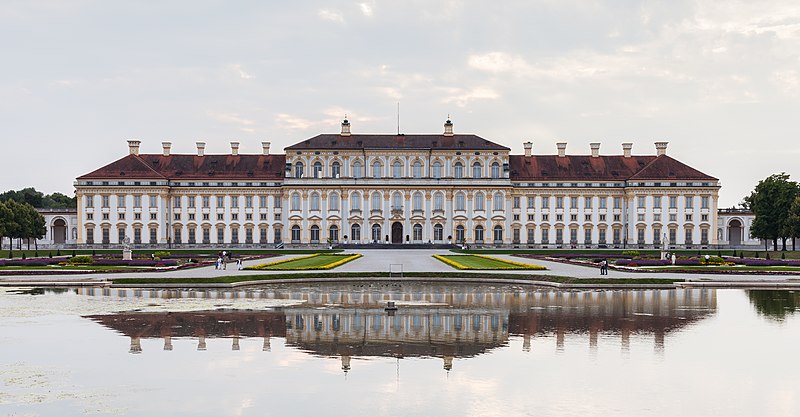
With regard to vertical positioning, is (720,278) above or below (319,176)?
below

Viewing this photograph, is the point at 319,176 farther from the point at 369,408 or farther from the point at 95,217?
the point at 369,408

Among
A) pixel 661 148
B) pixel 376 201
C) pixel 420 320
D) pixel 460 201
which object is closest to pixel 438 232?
pixel 460 201

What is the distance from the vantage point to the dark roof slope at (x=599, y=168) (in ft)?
269

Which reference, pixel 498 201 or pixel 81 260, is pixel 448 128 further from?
pixel 81 260

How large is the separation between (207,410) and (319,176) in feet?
237

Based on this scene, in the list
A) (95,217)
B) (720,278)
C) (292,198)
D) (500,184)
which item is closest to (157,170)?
(95,217)

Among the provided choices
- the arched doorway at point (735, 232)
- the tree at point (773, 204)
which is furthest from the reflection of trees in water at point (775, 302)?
the arched doorway at point (735, 232)

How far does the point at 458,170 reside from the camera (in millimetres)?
82500

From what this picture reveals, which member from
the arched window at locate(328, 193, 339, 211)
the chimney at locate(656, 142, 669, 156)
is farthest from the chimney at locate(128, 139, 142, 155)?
the chimney at locate(656, 142, 669, 156)

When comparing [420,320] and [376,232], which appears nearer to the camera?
[420,320]

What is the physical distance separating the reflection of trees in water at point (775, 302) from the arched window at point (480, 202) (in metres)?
54.7

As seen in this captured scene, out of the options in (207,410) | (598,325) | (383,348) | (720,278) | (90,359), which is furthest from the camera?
(720,278)

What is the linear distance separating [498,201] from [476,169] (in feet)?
13.2

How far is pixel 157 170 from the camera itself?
273 feet
